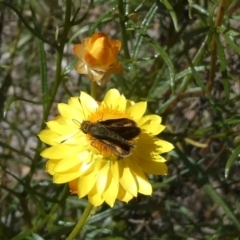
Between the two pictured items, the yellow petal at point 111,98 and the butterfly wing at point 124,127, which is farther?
the yellow petal at point 111,98

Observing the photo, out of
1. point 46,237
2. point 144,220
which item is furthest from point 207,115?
point 46,237

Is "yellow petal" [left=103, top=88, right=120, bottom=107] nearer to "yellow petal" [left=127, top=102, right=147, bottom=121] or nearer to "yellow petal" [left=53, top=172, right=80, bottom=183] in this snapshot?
"yellow petal" [left=127, top=102, right=147, bottom=121]

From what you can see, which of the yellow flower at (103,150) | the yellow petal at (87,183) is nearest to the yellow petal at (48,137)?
the yellow flower at (103,150)

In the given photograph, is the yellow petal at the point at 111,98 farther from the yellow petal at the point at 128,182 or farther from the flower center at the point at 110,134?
the yellow petal at the point at 128,182

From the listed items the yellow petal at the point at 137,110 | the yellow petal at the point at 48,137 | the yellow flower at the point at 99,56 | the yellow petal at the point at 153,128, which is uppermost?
the yellow flower at the point at 99,56

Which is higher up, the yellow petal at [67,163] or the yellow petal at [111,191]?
the yellow petal at [67,163]

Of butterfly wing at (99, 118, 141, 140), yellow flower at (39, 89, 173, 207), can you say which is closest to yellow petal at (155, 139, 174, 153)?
yellow flower at (39, 89, 173, 207)

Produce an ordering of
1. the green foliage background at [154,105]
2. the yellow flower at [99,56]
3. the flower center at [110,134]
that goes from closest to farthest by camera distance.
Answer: the flower center at [110,134], the yellow flower at [99,56], the green foliage background at [154,105]
